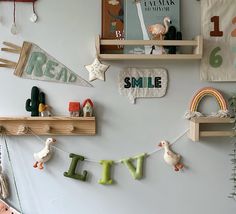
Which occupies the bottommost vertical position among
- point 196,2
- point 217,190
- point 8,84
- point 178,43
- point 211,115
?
point 217,190

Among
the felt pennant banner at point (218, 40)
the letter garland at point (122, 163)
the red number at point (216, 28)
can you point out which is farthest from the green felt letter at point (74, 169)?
the red number at point (216, 28)

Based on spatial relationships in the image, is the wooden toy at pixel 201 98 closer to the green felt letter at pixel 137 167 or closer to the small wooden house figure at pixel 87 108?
the green felt letter at pixel 137 167

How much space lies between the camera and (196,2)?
1.24 metres

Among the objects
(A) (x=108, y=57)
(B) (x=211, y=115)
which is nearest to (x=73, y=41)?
(A) (x=108, y=57)

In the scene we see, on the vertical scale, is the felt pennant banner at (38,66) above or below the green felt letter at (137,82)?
above

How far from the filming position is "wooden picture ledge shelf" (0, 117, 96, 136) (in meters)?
1.18

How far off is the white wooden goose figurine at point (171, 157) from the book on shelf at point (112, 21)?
0.40 m

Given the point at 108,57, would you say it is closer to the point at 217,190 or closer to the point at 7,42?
the point at 7,42

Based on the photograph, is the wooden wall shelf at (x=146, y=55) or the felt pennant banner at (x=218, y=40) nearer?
the wooden wall shelf at (x=146, y=55)

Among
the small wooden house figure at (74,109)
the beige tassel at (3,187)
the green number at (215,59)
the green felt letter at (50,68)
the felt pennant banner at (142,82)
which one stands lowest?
the beige tassel at (3,187)

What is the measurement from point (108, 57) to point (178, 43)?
10.4 inches

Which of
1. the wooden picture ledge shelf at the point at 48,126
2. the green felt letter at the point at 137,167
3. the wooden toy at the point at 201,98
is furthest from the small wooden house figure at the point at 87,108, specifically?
the wooden toy at the point at 201,98

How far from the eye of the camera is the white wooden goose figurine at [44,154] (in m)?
1.19

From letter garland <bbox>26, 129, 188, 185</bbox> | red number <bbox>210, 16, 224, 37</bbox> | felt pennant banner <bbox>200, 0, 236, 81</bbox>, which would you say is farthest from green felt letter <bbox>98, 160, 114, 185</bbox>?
red number <bbox>210, 16, 224, 37</bbox>
